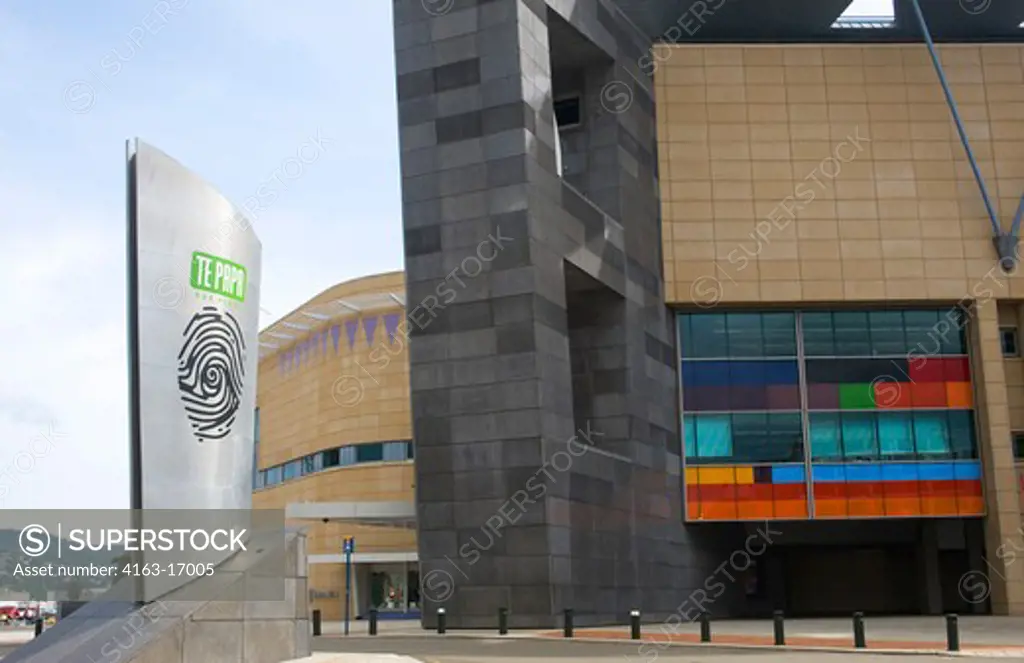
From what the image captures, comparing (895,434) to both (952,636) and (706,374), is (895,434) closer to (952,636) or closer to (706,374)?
(706,374)

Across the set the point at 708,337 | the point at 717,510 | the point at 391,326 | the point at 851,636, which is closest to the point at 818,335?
the point at 708,337

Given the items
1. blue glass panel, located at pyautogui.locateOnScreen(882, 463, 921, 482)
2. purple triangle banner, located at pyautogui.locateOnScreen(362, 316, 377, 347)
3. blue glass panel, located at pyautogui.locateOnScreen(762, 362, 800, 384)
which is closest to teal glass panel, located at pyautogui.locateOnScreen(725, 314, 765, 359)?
blue glass panel, located at pyautogui.locateOnScreen(762, 362, 800, 384)

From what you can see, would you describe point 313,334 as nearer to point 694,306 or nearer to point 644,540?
point 694,306

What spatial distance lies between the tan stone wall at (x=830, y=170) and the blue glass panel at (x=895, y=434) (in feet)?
15.1

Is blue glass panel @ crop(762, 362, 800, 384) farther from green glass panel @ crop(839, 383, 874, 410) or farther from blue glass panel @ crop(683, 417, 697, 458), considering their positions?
blue glass panel @ crop(683, 417, 697, 458)

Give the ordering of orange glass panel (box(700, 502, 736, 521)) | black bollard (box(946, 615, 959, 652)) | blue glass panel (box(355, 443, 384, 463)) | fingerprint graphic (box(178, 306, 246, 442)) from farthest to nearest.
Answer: blue glass panel (box(355, 443, 384, 463)), orange glass panel (box(700, 502, 736, 521)), black bollard (box(946, 615, 959, 652)), fingerprint graphic (box(178, 306, 246, 442))

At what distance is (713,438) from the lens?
148 ft

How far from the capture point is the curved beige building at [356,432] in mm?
62250

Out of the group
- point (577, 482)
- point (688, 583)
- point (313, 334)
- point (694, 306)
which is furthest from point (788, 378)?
point (313, 334)

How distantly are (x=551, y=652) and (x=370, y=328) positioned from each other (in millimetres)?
40720

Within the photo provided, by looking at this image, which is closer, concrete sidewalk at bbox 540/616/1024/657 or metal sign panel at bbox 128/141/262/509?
metal sign panel at bbox 128/141/262/509

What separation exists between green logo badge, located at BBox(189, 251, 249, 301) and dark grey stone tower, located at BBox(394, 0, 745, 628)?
54.7ft

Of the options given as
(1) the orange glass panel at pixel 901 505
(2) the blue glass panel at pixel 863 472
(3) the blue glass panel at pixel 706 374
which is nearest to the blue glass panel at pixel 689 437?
(3) the blue glass panel at pixel 706 374

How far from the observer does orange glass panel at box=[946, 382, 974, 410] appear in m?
46.2
